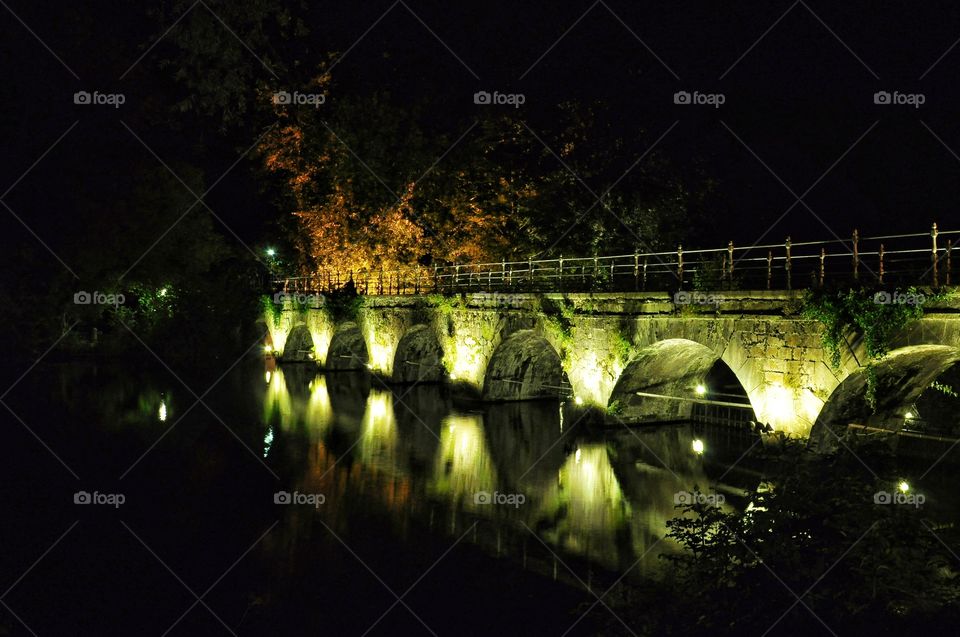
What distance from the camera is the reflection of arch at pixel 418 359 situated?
25.5 meters

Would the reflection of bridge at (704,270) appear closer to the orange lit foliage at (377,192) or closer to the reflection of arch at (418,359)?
the orange lit foliage at (377,192)

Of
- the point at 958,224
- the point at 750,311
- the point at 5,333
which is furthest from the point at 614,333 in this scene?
the point at 958,224

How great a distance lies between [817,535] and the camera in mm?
7336

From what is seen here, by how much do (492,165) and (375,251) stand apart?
637 cm

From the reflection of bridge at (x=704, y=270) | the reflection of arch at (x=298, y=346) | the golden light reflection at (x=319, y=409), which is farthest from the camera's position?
the reflection of arch at (x=298, y=346)

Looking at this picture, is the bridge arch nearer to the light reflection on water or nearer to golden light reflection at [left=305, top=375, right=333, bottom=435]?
golden light reflection at [left=305, top=375, right=333, bottom=435]

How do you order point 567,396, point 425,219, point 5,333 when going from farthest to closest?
point 425,219 → point 567,396 → point 5,333

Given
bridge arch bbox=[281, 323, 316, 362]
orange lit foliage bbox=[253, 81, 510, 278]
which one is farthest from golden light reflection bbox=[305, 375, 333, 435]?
bridge arch bbox=[281, 323, 316, 362]

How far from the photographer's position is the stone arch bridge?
12227 millimetres

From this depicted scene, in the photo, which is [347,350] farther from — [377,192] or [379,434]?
[379,434]

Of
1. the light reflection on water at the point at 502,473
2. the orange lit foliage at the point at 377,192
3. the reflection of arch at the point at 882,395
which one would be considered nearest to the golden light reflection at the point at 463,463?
the light reflection on water at the point at 502,473

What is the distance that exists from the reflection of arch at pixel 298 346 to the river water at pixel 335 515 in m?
Result: 14.2

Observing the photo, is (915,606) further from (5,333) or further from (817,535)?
(5,333)

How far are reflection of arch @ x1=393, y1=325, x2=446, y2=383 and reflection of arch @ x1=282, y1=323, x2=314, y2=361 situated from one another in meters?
9.94
